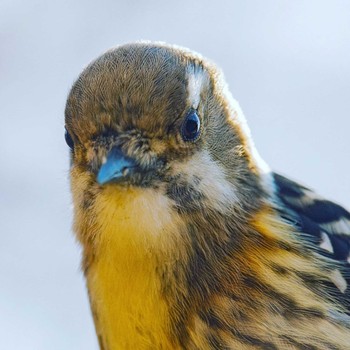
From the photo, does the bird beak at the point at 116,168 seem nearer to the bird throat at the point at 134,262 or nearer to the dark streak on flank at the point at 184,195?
the bird throat at the point at 134,262

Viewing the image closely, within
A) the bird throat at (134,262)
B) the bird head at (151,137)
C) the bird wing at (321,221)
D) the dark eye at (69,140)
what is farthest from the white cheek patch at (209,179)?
the dark eye at (69,140)

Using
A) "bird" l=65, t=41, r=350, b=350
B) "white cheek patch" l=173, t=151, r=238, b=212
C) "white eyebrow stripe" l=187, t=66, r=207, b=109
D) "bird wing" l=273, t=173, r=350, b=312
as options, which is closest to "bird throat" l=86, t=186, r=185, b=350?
"bird" l=65, t=41, r=350, b=350

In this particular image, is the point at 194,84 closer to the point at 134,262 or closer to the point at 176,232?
the point at 176,232

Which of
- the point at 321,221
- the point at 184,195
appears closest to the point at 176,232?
the point at 184,195

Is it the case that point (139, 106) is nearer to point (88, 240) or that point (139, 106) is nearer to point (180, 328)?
point (88, 240)

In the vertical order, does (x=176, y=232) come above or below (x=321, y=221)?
above

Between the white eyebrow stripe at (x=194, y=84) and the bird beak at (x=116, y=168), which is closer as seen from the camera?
the bird beak at (x=116, y=168)

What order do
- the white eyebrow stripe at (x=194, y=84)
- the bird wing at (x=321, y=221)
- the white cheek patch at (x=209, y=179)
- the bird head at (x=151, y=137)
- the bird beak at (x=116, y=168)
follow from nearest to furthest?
1. the bird beak at (x=116, y=168)
2. the bird head at (x=151, y=137)
3. the white cheek patch at (x=209, y=179)
4. the white eyebrow stripe at (x=194, y=84)
5. the bird wing at (x=321, y=221)
